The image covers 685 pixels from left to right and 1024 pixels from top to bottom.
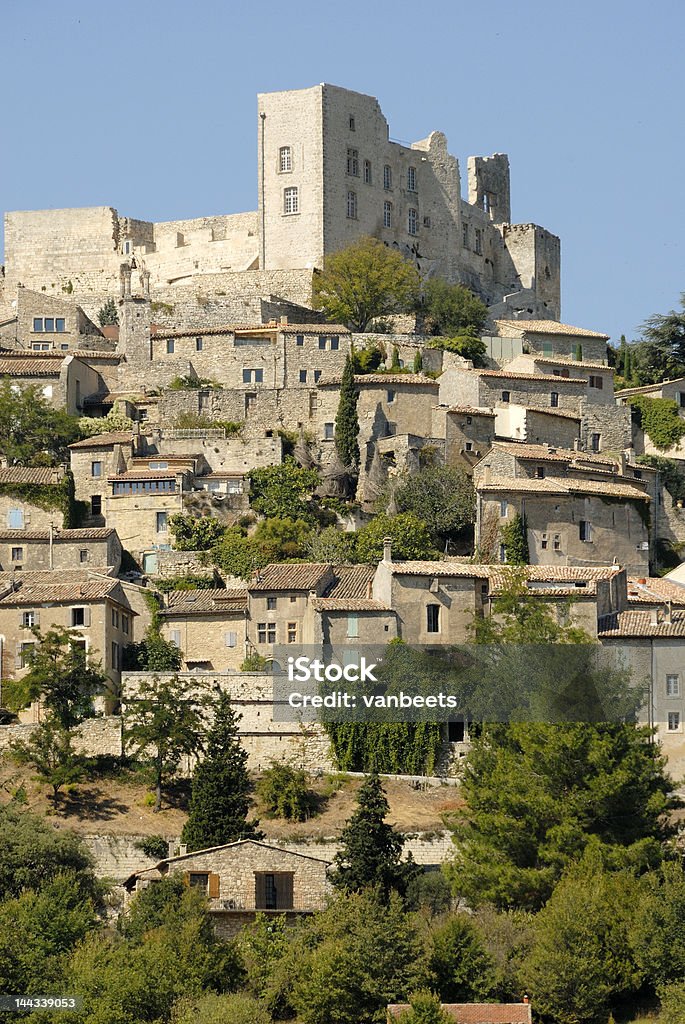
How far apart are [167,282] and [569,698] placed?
43.7 m

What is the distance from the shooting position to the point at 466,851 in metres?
49.2

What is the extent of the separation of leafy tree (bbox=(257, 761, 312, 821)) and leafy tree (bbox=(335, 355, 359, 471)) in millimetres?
18362

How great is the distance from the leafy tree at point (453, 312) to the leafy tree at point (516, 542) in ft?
65.7

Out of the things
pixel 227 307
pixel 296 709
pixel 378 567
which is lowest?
pixel 296 709

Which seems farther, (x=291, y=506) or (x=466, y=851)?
(x=291, y=506)

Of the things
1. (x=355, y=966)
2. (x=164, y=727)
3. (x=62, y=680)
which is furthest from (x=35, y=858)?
(x=355, y=966)

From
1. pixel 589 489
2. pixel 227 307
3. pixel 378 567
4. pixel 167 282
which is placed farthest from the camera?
pixel 167 282

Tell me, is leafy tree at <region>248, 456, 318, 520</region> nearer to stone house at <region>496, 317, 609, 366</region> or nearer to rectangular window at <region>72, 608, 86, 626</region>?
rectangular window at <region>72, 608, 86, 626</region>

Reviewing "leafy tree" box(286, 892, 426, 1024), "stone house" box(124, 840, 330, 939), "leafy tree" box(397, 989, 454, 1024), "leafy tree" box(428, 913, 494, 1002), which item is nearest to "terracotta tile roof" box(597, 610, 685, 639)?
"stone house" box(124, 840, 330, 939)

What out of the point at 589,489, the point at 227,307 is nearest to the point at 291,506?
the point at 589,489

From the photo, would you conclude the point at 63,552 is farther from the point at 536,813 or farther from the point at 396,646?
the point at 536,813

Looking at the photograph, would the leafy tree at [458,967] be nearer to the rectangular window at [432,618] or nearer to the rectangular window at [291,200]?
the rectangular window at [432,618]

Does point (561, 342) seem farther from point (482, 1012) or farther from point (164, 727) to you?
point (482, 1012)

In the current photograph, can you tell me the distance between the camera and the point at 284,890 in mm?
47875
